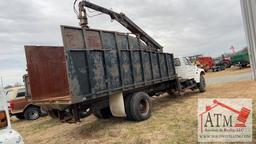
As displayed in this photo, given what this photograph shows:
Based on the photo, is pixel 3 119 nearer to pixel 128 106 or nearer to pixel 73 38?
pixel 73 38

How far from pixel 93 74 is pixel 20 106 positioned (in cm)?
881

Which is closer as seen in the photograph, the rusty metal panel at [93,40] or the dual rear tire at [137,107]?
the rusty metal panel at [93,40]

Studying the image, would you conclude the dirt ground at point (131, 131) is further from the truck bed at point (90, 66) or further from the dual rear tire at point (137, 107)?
the truck bed at point (90, 66)

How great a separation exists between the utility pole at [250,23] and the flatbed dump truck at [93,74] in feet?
14.3

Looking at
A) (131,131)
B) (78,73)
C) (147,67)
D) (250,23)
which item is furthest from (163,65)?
(250,23)

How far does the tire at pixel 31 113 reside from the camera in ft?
50.4

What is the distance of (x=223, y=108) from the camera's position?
8.22 m

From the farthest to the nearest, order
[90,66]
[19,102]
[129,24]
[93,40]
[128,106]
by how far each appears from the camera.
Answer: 1. [19,102]
2. [129,24]
3. [128,106]
4. [93,40]
5. [90,66]

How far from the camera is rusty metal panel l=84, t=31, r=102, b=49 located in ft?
26.8

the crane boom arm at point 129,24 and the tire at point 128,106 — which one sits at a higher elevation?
the crane boom arm at point 129,24

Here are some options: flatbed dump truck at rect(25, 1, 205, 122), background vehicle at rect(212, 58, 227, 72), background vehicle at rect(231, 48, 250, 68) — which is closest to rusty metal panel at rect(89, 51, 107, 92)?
flatbed dump truck at rect(25, 1, 205, 122)

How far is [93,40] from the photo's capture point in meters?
8.37

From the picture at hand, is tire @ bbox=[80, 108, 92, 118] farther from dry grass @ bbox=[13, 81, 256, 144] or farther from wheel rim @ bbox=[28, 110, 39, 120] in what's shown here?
wheel rim @ bbox=[28, 110, 39, 120]

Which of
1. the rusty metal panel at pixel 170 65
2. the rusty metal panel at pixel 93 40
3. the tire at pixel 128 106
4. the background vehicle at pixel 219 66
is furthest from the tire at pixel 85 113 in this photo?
the background vehicle at pixel 219 66
